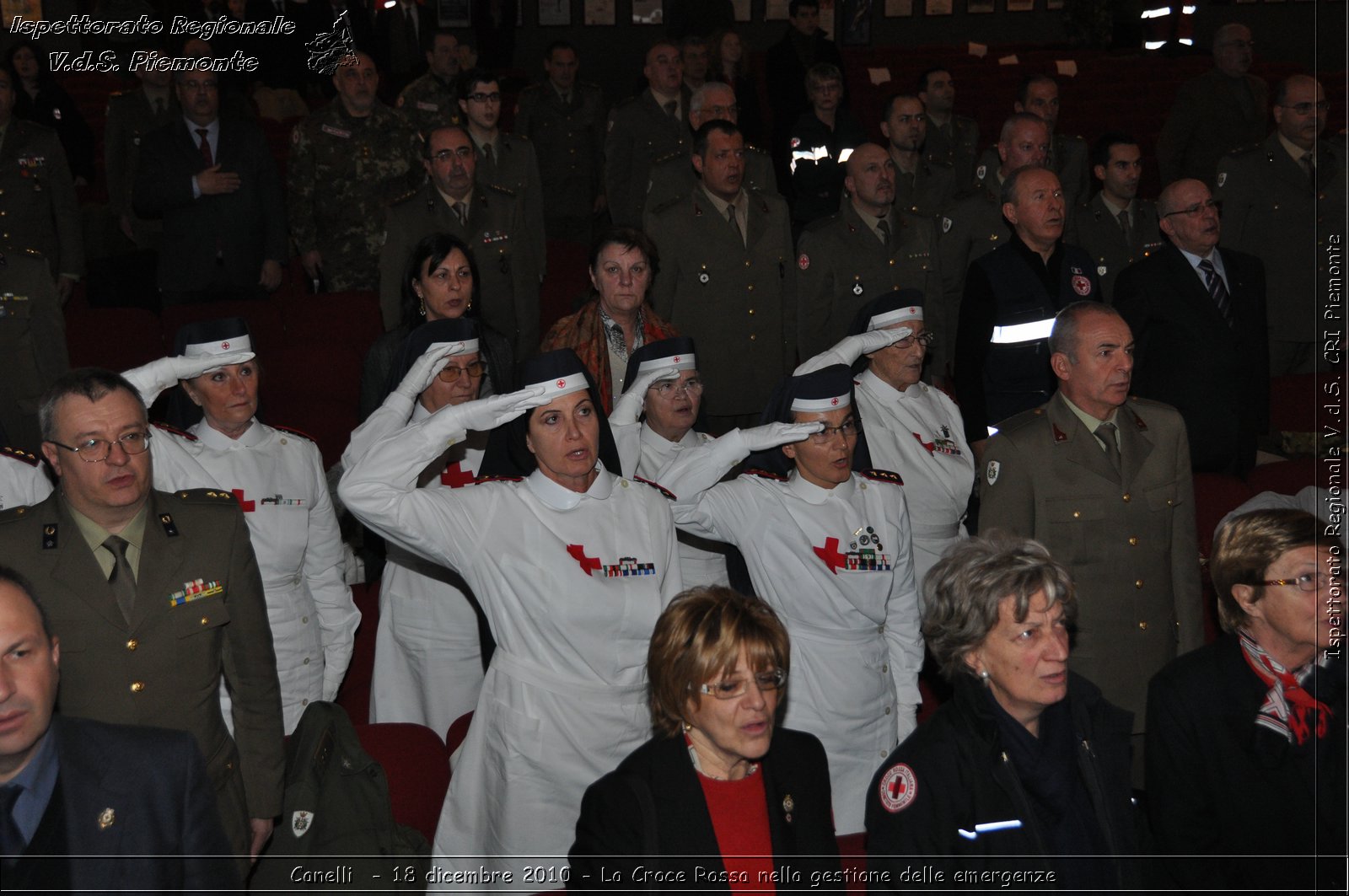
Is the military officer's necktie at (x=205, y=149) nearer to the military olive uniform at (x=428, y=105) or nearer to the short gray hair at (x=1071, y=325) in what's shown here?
the military olive uniform at (x=428, y=105)

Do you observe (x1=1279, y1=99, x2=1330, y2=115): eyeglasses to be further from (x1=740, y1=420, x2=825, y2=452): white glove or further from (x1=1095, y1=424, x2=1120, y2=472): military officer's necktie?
(x1=740, y1=420, x2=825, y2=452): white glove

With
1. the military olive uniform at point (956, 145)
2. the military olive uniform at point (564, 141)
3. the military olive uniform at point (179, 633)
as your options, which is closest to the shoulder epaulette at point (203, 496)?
the military olive uniform at point (179, 633)

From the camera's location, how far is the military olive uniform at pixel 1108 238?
7.01 metres

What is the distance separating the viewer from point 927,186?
7.93 metres

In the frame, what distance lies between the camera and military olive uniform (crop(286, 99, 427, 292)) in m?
7.07

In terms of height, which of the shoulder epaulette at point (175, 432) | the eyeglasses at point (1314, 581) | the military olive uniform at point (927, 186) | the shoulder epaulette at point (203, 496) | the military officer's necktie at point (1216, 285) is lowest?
the eyeglasses at point (1314, 581)

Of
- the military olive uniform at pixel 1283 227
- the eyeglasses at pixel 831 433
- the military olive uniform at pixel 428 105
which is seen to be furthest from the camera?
the military olive uniform at pixel 428 105

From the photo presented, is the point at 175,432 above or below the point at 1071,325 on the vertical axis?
below

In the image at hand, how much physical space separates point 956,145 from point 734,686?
7.36 m

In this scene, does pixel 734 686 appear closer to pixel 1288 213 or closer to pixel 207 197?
pixel 207 197

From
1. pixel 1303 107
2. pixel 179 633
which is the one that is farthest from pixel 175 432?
pixel 1303 107

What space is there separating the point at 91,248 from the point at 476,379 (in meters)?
5.21

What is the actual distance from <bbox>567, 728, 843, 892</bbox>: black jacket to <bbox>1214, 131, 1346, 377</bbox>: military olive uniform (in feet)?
17.4

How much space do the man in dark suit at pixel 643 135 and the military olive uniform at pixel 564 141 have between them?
813 millimetres
